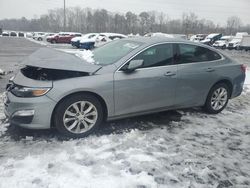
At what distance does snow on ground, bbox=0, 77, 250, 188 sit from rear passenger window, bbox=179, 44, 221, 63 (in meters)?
1.26

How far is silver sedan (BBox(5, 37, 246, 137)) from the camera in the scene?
388 cm

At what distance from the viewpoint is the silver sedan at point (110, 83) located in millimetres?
3878

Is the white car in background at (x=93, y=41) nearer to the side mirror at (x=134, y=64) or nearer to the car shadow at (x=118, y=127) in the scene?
the car shadow at (x=118, y=127)

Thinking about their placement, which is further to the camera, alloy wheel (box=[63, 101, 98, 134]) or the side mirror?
the side mirror

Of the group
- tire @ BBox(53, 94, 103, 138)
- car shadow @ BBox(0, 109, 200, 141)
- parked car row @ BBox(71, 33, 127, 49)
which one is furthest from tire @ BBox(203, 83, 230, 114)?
parked car row @ BBox(71, 33, 127, 49)

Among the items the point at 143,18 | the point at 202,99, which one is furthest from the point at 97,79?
the point at 143,18

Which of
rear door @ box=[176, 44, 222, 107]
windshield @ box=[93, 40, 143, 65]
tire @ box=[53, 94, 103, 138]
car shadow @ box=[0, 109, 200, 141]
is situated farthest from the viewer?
rear door @ box=[176, 44, 222, 107]

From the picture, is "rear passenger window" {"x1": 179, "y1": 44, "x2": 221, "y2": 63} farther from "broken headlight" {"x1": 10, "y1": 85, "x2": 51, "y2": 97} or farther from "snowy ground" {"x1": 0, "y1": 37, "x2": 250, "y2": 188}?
"broken headlight" {"x1": 10, "y1": 85, "x2": 51, "y2": 97}

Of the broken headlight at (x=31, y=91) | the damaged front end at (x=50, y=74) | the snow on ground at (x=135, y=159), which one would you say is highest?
the damaged front end at (x=50, y=74)

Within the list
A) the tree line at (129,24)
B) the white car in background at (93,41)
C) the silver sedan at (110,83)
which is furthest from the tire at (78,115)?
the tree line at (129,24)

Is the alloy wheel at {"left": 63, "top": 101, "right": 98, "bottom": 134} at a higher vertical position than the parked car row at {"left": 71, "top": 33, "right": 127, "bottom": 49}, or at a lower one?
lower

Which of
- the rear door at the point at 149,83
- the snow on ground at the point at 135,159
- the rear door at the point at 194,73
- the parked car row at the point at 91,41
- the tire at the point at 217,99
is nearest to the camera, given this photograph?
the snow on ground at the point at 135,159

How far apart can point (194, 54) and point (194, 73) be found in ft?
1.31

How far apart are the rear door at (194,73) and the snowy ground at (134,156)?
0.49 meters
